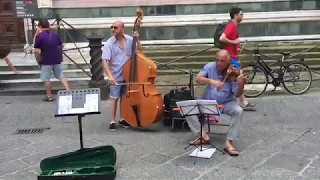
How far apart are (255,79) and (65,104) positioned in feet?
14.7

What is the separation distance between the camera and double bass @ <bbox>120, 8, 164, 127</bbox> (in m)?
5.38

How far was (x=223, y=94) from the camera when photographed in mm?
4961

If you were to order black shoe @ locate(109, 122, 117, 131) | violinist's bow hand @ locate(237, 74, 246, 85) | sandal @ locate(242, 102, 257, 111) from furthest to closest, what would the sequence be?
sandal @ locate(242, 102, 257, 111) < black shoe @ locate(109, 122, 117, 131) < violinist's bow hand @ locate(237, 74, 246, 85)

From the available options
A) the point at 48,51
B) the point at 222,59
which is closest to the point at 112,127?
the point at 222,59

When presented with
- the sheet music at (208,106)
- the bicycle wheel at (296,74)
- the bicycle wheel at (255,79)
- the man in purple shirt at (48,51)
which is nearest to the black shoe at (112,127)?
the sheet music at (208,106)

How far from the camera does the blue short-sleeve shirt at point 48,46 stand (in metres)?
7.45

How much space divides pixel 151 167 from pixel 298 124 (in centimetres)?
255

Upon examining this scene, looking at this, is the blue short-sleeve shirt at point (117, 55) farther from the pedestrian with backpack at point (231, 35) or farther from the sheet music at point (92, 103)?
the pedestrian with backpack at point (231, 35)

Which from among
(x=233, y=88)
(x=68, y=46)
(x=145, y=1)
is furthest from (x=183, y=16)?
(x=233, y=88)

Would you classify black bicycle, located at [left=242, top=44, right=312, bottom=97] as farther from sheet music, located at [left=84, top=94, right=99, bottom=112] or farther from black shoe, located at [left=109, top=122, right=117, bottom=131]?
sheet music, located at [left=84, top=94, right=99, bottom=112]

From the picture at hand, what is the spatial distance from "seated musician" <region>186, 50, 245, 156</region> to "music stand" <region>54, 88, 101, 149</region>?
1201mm

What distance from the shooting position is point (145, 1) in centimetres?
1123

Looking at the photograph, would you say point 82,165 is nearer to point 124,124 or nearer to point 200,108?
point 200,108

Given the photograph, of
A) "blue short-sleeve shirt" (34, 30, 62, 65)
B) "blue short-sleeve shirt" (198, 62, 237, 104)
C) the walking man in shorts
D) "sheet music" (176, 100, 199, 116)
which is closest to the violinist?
"blue short-sleeve shirt" (198, 62, 237, 104)
